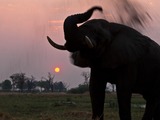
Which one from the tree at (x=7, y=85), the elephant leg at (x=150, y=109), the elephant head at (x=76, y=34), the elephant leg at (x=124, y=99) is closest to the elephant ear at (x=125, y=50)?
the elephant leg at (x=124, y=99)

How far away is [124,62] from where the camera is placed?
505 centimetres

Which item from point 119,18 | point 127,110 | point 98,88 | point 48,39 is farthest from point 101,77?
point 119,18

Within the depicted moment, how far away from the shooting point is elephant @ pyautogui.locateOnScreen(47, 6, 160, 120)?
4.57 metres

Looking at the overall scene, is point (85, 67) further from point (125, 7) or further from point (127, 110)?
point (125, 7)

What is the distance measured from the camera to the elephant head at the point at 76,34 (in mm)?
4438

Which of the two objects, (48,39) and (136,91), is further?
(136,91)

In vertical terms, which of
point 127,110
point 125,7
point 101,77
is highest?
point 125,7

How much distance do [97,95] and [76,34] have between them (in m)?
1.09

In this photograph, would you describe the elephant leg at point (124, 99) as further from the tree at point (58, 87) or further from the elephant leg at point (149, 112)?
the tree at point (58, 87)

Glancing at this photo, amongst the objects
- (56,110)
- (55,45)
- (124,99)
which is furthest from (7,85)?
(55,45)

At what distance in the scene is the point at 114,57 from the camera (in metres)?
5.00

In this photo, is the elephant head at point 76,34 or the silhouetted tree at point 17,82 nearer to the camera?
the elephant head at point 76,34

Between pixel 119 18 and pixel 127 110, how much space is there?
1.90 meters

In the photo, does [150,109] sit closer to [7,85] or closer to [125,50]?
[125,50]
